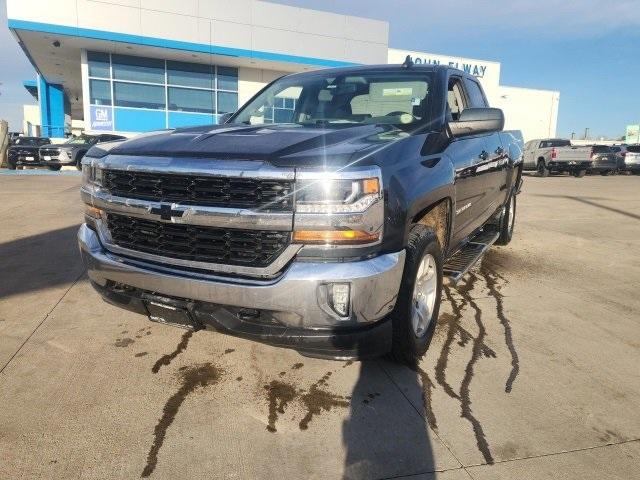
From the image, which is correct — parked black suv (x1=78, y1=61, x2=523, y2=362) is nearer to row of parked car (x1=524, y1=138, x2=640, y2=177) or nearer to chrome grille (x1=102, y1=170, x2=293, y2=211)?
chrome grille (x1=102, y1=170, x2=293, y2=211)

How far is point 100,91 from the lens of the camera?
22.1 m

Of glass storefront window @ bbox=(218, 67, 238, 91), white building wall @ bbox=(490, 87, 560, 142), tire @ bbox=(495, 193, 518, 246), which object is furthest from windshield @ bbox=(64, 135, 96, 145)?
white building wall @ bbox=(490, 87, 560, 142)

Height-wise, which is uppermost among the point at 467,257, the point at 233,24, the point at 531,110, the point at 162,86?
the point at 233,24

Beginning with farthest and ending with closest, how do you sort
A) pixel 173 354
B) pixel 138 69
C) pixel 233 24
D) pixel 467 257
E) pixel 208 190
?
pixel 138 69
pixel 233 24
pixel 467 257
pixel 173 354
pixel 208 190

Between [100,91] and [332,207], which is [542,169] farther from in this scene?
[332,207]

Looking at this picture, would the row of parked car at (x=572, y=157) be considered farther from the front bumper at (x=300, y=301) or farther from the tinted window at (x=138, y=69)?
the front bumper at (x=300, y=301)

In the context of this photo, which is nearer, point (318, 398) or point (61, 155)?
point (318, 398)

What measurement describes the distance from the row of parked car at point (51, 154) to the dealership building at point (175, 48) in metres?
3.48

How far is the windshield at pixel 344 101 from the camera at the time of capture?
3.55 metres

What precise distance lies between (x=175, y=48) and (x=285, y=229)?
2128cm

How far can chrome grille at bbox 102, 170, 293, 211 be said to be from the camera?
2.31m

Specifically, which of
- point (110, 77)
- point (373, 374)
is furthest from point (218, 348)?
point (110, 77)

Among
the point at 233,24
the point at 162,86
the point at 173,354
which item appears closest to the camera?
the point at 173,354

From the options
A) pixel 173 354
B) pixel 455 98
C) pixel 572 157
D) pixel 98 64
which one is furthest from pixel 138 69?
pixel 173 354
